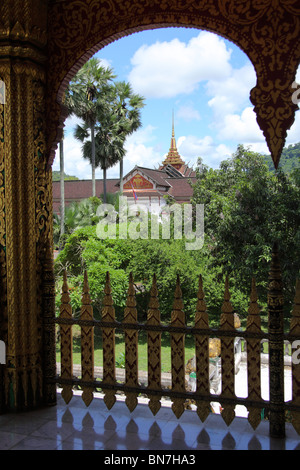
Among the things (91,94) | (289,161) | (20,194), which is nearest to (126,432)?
(20,194)

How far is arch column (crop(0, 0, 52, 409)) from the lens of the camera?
2.62 meters

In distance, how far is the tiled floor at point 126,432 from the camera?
88.4 inches

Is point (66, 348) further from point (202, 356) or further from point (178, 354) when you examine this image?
point (202, 356)

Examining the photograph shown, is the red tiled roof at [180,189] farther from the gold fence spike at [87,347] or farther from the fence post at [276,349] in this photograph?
the fence post at [276,349]

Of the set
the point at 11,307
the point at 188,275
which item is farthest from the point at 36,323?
the point at 188,275

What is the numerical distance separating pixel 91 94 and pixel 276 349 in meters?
15.9

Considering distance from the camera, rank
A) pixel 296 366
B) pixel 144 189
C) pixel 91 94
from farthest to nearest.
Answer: pixel 144 189
pixel 91 94
pixel 296 366

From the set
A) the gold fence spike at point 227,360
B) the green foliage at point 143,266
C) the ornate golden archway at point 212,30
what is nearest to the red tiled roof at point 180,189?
the green foliage at point 143,266

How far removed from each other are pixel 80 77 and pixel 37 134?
14.5 metres

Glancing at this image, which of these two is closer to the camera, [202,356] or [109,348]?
[202,356]

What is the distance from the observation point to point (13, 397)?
2670mm

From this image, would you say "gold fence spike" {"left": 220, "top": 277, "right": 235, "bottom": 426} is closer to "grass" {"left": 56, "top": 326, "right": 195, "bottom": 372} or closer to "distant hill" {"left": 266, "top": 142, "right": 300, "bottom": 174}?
"grass" {"left": 56, "top": 326, "right": 195, "bottom": 372}

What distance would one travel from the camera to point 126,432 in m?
2.39

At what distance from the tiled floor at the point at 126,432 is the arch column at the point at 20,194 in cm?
23
